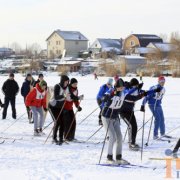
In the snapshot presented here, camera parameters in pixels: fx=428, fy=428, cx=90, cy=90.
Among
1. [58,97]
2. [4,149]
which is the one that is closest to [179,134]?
[58,97]

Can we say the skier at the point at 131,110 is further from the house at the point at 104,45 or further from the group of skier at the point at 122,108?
the house at the point at 104,45

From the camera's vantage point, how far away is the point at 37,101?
10.4m

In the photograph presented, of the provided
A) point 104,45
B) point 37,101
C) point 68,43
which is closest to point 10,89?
point 37,101

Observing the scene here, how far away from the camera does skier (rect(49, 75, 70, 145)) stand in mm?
9133

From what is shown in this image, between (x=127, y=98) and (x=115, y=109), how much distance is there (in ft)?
4.64

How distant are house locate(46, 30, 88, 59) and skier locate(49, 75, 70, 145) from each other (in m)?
102

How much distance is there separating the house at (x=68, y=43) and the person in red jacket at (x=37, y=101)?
101 meters

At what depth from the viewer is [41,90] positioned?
34.0ft

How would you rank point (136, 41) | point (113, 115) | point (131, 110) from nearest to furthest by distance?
point (113, 115) → point (131, 110) → point (136, 41)

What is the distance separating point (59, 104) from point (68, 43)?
10503 cm

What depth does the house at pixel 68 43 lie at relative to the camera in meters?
114

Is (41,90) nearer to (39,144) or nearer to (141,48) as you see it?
(39,144)

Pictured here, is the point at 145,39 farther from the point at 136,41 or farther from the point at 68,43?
the point at 68,43

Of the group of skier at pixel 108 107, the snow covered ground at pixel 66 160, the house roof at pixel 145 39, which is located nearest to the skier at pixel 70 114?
the group of skier at pixel 108 107
